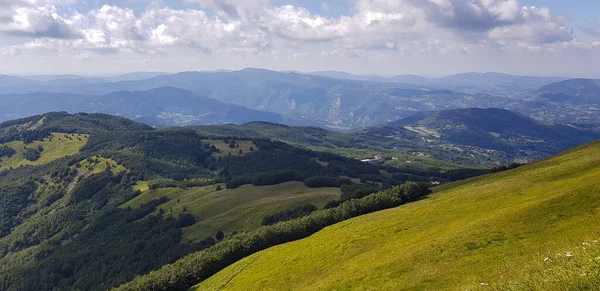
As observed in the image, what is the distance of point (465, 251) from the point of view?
41.5 metres

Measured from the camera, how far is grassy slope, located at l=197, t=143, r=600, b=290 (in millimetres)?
→ 26109

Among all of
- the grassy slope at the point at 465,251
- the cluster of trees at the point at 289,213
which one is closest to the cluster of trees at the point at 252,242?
the grassy slope at the point at 465,251

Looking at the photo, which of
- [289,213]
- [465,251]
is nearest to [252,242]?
[289,213]

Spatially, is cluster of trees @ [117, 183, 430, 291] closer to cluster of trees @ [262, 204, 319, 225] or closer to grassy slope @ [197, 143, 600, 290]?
grassy slope @ [197, 143, 600, 290]

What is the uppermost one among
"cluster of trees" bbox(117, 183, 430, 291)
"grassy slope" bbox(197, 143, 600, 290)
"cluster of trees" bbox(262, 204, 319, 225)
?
"grassy slope" bbox(197, 143, 600, 290)

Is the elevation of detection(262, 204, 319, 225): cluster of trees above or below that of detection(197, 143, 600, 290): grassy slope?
below

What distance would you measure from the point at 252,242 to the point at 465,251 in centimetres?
7393

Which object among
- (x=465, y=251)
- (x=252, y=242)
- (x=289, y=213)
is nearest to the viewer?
(x=465, y=251)

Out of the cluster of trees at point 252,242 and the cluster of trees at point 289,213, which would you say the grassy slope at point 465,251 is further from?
the cluster of trees at point 289,213

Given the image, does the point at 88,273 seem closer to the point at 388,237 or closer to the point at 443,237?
the point at 388,237

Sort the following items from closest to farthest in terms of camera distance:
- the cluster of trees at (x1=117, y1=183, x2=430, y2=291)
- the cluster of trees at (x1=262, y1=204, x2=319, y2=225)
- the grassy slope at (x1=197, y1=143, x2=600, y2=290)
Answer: the grassy slope at (x1=197, y1=143, x2=600, y2=290) → the cluster of trees at (x1=117, y1=183, x2=430, y2=291) → the cluster of trees at (x1=262, y1=204, x2=319, y2=225)

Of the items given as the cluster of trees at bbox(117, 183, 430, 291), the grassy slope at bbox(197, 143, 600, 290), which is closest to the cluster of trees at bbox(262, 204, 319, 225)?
the cluster of trees at bbox(117, 183, 430, 291)

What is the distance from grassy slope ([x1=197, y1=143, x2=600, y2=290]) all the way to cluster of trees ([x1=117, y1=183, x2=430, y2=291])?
16.4 meters

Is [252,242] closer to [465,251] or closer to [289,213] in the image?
[289,213]
